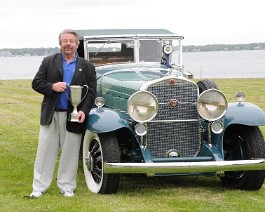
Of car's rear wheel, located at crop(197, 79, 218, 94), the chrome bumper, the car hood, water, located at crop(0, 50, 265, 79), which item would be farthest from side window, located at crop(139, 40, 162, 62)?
water, located at crop(0, 50, 265, 79)

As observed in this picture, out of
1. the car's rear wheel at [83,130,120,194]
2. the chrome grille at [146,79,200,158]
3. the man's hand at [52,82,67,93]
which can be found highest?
the man's hand at [52,82,67,93]

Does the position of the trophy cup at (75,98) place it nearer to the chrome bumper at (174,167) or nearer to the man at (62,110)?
the man at (62,110)

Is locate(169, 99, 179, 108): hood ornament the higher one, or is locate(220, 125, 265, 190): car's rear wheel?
locate(169, 99, 179, 108): hood ornament

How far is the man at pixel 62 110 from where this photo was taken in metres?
6.73

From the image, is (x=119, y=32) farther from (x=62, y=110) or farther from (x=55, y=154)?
(x=55, y=154)

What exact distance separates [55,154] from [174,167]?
4.51ft

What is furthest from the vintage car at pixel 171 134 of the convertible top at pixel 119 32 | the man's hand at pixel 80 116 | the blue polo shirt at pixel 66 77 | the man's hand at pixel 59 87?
the convertible top at pixel 119 32

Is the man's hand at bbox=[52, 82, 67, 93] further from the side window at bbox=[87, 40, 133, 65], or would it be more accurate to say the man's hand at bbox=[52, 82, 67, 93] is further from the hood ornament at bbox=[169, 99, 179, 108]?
the side window at bbox=[87, 40, 133, 65]

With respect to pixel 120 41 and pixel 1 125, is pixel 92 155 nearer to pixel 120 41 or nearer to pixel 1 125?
pixel 120 41

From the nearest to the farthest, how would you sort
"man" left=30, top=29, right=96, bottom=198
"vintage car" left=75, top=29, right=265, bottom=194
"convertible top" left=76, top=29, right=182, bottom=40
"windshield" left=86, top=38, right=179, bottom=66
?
"man" left=30, top=29, right=96, bottom=198 < "vintage car" left=75, top=29, right=265, bottom=194 < "windshield" left=86, top=38, right=179, bottom=66 < "convertible top" left=76, top=29, right=182, bottom=40

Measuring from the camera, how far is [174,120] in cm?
727

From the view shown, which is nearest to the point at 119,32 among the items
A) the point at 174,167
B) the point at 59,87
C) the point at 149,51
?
the point at 149,51

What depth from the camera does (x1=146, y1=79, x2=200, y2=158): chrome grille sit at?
7.22 m

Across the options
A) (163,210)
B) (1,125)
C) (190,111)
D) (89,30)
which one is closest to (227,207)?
(163,210)
